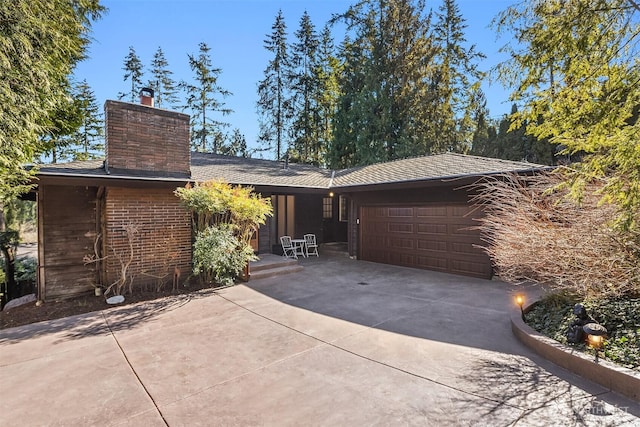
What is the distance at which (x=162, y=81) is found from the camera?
84.2 feet

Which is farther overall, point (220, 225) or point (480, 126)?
point (480, 126)

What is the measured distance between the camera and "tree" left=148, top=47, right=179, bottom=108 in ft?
84.1

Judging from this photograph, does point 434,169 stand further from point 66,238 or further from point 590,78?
point 66,238

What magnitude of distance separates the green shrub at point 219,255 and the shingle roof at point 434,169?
173 inches

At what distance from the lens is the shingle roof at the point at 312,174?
6895mm

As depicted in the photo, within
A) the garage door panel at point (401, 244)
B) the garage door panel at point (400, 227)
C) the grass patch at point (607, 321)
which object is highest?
the garage door panel at point (400, 227)

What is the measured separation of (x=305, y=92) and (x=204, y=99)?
8178mm

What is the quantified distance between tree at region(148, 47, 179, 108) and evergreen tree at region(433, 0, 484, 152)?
2065 centimetres

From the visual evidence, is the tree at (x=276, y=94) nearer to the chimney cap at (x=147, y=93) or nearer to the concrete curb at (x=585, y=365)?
the chimney cap at (x=147, y=93)

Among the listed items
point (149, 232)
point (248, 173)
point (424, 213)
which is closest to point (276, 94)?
point (248, 173)

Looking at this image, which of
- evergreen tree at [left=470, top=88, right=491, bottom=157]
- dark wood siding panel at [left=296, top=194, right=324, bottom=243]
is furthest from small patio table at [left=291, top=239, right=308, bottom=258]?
evergreen tree at [left=470, top=88, right=491, bottom=157]

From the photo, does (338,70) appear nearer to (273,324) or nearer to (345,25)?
(345,25)

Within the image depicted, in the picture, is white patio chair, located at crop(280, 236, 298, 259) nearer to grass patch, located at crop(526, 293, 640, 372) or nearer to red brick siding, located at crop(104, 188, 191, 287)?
red brick siding, located at crop(104, 188, 191, 287)

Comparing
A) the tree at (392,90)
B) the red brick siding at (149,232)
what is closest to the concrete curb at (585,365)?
the red brick siding at (149,232)
